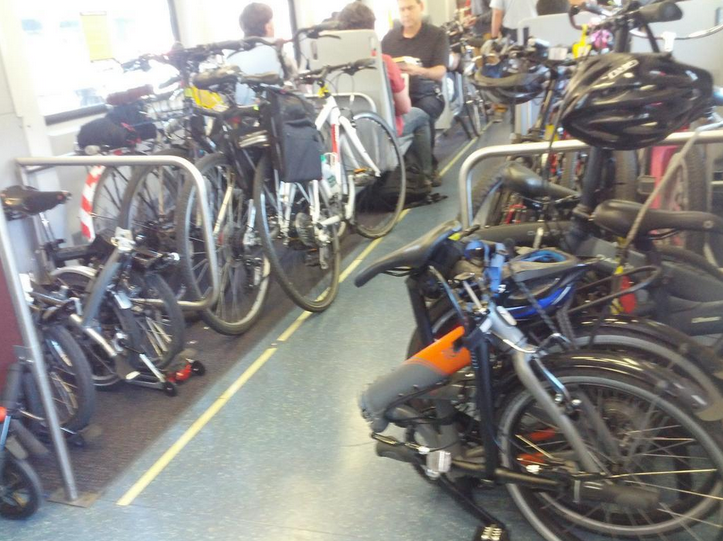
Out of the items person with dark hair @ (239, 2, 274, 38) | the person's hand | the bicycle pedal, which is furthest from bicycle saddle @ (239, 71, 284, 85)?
the person's hand

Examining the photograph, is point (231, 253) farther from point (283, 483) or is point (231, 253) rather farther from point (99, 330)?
point (283, 483)

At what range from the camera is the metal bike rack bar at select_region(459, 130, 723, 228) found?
1856mm

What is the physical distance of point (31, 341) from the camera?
2.08m

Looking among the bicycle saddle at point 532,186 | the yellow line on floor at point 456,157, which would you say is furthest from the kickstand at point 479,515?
the yellow line on floor at point 456,157

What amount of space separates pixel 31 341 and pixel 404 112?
10.6 feet

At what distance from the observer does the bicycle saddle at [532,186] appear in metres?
2.23

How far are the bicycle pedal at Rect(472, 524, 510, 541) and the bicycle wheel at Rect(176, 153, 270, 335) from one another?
1554mm

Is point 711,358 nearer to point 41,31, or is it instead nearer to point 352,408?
point 352,408

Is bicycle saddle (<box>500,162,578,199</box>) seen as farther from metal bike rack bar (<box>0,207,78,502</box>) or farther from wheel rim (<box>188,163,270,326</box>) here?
metal bike rack bar (<box>0,207,78,502</box>)

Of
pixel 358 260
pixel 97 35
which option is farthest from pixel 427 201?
pixel 97 35

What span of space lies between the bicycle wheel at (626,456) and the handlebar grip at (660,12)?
100 centimetres

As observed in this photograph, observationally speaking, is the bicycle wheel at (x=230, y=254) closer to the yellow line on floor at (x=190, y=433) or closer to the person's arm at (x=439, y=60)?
the yellow line on floor at (x=190, y=433)

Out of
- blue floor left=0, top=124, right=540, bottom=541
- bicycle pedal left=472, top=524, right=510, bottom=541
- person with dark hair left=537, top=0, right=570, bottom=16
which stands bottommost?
blue floor left=0, top=124, right=540, bottom=541

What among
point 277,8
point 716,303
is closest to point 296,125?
point 716,303
